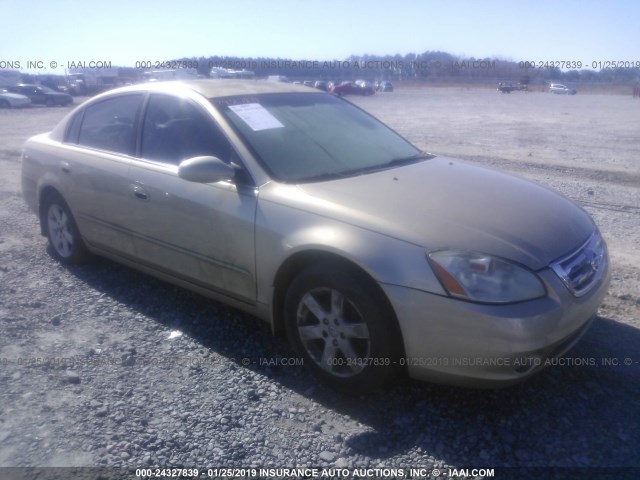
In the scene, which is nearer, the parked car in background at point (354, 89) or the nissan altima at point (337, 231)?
the nissan altima at point (337, 231)

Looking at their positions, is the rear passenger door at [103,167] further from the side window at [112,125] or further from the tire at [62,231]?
the tire at [62,231]

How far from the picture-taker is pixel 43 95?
35.5 metres

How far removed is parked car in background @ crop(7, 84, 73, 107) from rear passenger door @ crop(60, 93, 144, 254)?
33679mm

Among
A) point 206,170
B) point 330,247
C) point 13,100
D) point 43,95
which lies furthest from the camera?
point 43,95

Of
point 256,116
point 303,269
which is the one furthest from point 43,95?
point 303,269

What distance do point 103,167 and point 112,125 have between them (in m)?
0.42

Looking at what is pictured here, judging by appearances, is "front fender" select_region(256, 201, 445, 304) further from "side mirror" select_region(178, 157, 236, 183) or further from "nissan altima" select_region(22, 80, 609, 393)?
"side mirror" select_region(178, 157, 236, 183)

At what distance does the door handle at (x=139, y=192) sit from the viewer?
418 cm

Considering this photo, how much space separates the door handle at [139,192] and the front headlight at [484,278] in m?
2.22

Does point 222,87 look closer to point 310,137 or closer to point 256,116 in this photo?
point 256,116

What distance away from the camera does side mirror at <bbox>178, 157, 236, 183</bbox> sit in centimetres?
352

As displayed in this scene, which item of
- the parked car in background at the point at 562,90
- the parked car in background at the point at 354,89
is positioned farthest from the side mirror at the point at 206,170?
the parked car in background at the point at 562,90

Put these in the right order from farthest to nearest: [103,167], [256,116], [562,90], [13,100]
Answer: [562,90]
[13,100]
[103,167]
[256,116]

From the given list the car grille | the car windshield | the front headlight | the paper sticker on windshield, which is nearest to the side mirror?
the car windshield
